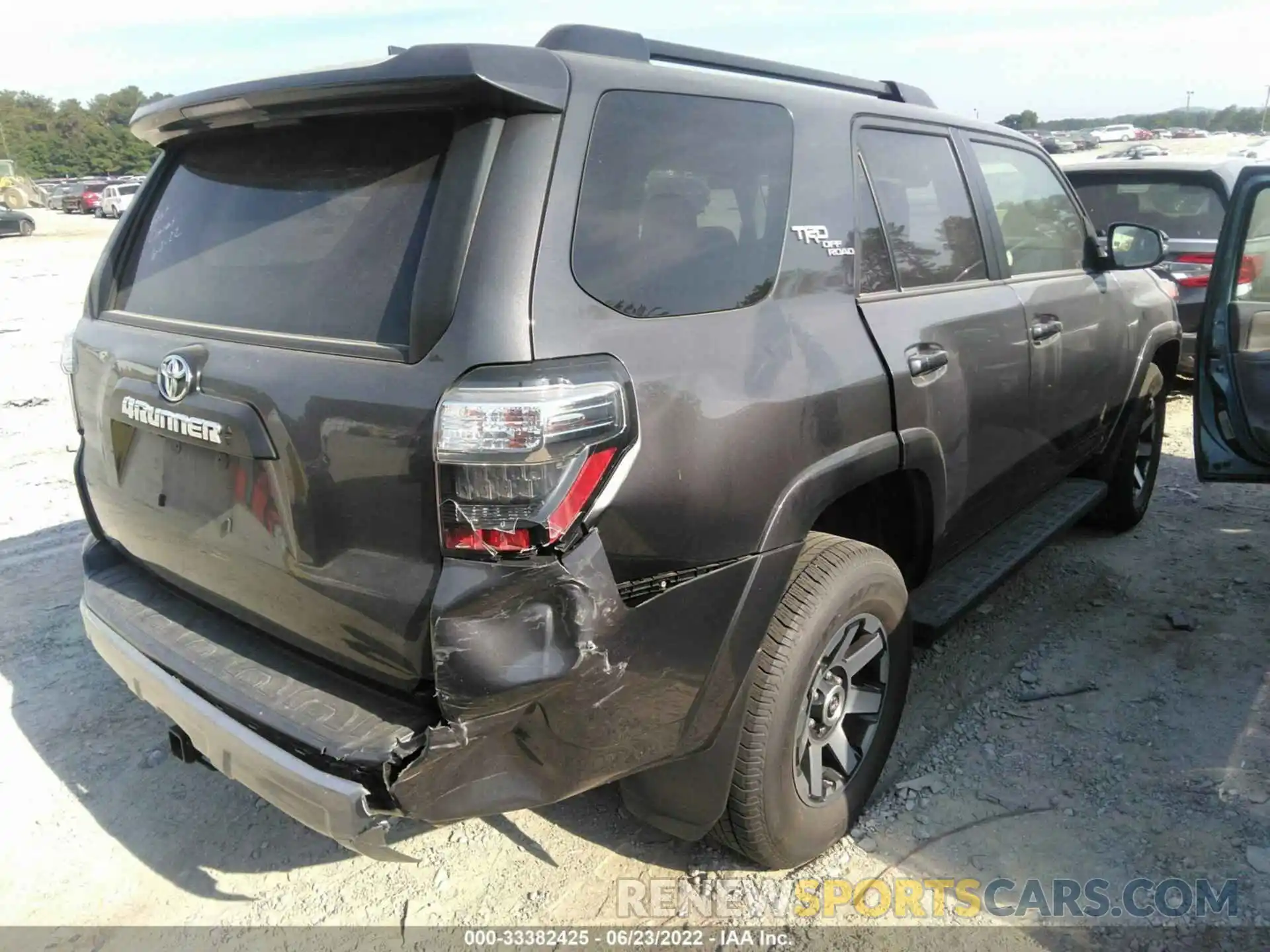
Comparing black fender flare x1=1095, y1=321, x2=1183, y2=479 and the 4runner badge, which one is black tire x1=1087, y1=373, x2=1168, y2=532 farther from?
the 4runner badge

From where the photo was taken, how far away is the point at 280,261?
217 cm

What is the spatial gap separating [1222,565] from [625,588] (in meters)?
3.88

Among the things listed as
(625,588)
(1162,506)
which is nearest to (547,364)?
(625,588)

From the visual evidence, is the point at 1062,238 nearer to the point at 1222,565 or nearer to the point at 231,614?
the point at 1222,565

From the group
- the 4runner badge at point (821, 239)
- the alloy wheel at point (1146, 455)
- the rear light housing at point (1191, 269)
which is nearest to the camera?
the 4runner badge at point (821, 239)

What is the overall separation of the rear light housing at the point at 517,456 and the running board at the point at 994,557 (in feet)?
5.07

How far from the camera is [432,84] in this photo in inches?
71.9

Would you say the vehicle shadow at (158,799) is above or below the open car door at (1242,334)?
below

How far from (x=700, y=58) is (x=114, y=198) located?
43.2 m

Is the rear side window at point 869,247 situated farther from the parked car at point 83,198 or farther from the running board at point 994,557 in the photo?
the parked car at point 83,198

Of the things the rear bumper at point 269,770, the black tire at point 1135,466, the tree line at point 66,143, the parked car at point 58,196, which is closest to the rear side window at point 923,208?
the black tire at point 1135,466

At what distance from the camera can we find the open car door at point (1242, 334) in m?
3.76

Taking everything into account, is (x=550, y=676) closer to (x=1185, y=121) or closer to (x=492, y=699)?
(x=492, y=699)

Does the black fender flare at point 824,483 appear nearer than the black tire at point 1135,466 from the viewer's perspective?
Yes
